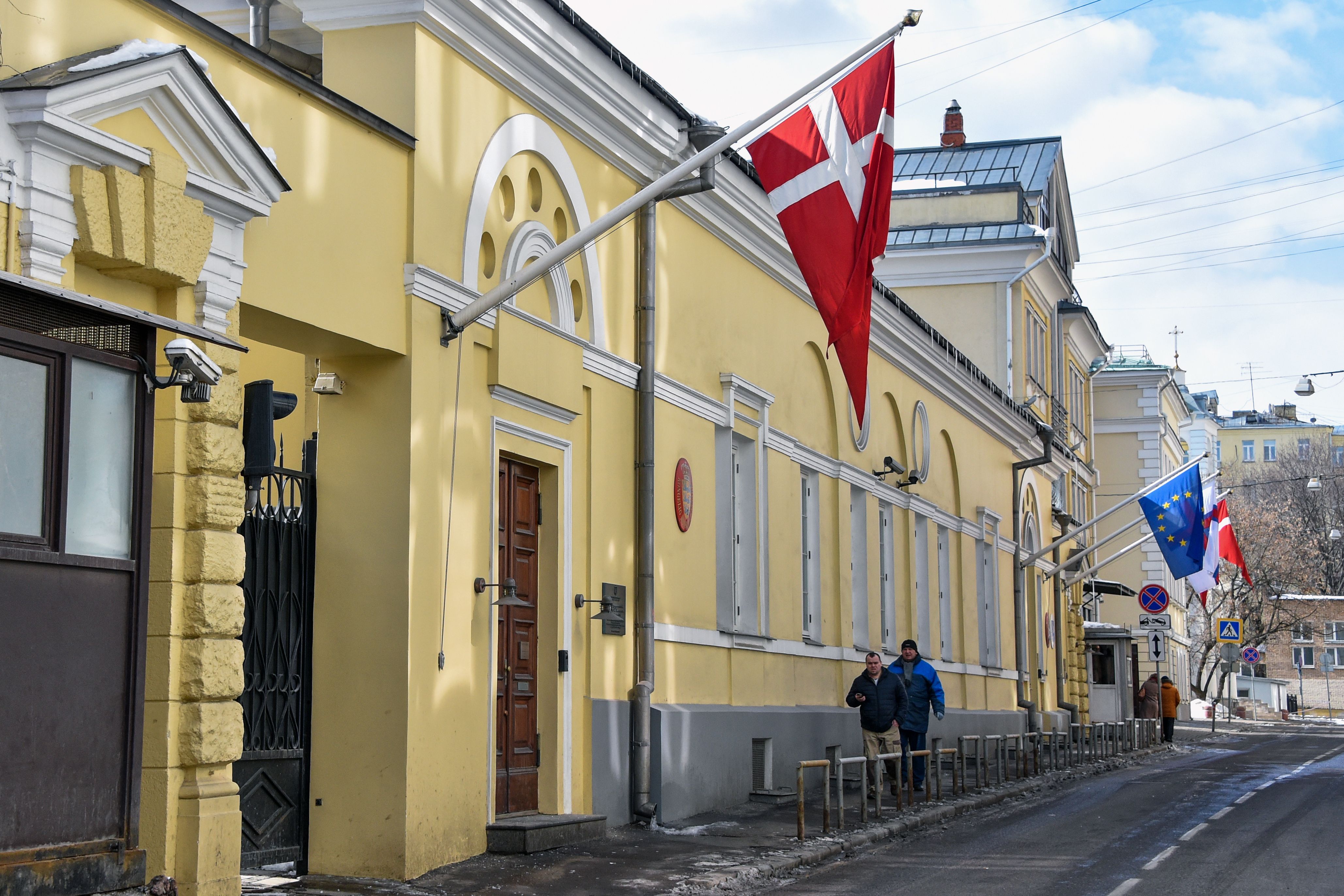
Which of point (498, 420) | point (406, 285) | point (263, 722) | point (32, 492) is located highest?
point (406, 285)

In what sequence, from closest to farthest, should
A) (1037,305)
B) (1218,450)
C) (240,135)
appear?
(240,135) → (1037,305) → (1218,450)

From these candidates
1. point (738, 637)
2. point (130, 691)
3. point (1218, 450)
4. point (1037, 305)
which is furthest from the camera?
point (1218, 450)

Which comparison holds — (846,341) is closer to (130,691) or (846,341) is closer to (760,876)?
(760,876)

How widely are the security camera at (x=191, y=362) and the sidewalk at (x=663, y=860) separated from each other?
3.16 metres

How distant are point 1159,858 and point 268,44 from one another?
9.90 m

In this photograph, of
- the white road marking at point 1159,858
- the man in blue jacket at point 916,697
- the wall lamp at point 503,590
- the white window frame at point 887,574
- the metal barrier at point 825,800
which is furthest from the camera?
the white window frame at point 887,574

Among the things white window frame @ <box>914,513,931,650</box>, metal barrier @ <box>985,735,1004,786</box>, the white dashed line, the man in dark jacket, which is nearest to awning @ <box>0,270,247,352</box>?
the white dashed line

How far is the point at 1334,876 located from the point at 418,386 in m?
7.57

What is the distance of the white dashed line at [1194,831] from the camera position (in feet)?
A: 46.0

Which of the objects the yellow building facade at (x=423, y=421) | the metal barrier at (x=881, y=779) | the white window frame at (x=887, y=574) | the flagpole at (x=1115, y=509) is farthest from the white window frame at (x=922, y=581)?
the metal barrier at (x=881, y=779)

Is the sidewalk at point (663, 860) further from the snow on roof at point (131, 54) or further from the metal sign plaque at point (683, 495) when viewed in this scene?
the snow on roof at point (131, 54)

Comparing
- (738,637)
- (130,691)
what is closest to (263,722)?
(130,691)

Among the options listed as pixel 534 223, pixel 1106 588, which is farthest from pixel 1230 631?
pixel 534 223

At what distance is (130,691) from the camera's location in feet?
25.7
